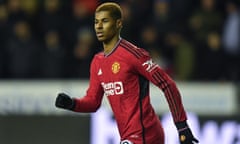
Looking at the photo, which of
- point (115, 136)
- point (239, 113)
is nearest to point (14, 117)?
point (115, 136)

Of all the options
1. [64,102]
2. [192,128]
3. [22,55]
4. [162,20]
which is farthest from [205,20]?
[64,102]

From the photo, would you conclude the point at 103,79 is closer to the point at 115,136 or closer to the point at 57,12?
the point at 115,136

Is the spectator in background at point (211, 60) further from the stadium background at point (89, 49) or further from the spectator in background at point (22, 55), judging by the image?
the spectator in background at point (22, 55)

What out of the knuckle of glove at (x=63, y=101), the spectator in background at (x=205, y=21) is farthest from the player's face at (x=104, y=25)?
the spectator in background at (x=205, y=21)

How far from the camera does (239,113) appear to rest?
34.8 ft

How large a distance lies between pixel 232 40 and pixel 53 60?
266 cm

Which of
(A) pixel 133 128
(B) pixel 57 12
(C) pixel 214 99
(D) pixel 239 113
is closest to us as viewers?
(A) pixel 133 128

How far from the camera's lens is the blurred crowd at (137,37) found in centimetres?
1219

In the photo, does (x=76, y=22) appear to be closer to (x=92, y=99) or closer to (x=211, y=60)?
(x=211, y=60)

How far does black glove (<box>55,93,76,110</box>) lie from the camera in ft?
20.8

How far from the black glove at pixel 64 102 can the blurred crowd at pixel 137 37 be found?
5.66 m

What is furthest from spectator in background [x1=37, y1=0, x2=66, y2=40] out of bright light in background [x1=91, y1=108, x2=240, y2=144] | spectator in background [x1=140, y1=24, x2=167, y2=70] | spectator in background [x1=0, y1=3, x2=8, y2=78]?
bright light in background [x1=91, y1=108, x2=240, y2=144]

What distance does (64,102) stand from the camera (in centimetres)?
640

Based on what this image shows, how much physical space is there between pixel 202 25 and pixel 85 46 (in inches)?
70.7
